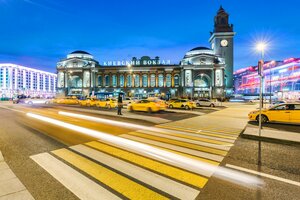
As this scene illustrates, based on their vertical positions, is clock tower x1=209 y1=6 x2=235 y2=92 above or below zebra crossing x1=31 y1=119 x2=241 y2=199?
above

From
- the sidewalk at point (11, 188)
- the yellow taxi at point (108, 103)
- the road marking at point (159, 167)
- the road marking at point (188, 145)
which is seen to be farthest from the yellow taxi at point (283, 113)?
the yellow taxi at point (108, 103)


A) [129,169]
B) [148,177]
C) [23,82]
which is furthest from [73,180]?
[23,82]

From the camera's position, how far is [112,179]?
→ 402 cm

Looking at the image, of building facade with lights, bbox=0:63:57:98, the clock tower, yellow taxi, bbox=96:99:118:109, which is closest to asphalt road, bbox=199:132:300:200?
yellow taxi, bbox=96:99:118:109

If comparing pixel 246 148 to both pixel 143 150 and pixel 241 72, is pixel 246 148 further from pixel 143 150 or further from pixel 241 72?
pixel 241 72

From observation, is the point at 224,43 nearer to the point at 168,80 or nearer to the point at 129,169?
the point at 168,80

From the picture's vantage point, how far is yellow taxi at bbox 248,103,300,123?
37.3 feet

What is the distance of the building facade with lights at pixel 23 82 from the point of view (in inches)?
4779

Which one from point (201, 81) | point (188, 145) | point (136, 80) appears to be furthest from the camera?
point (136, 80)

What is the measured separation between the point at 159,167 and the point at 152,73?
286ft

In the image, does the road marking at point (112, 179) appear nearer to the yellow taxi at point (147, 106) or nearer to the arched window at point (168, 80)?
the yellow taxi at point (147, 106)

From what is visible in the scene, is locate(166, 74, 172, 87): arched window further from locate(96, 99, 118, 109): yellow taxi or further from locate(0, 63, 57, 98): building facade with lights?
locate(0, 63, 57, 98): building facade with lights

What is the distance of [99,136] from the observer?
8.20m

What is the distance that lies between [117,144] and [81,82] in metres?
98.3
